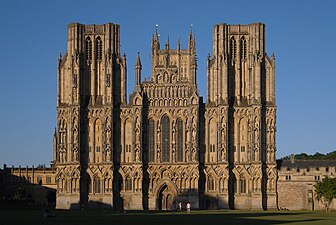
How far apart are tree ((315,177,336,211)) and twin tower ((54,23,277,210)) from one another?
6.12 metres

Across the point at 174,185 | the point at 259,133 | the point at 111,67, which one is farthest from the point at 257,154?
the point at 111,67

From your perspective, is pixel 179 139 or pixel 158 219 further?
pixel 179 139

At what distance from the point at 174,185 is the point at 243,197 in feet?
32.5

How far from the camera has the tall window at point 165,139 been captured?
414 ft

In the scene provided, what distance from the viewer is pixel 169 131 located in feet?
414

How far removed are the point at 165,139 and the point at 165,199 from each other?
8.94 m

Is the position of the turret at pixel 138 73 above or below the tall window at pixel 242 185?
above

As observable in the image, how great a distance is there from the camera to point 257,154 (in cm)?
12306

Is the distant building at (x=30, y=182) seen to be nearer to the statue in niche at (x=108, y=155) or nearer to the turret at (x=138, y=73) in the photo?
the statue in niche at (x=108, y=155)

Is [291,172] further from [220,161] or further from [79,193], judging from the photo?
[79,193]

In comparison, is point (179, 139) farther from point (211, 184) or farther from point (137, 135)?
Result: point (211, 184)

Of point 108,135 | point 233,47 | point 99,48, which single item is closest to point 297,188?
point 233,47

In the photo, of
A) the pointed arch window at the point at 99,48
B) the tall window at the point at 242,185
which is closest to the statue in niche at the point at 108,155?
the pointed arch window at the point at 99,48

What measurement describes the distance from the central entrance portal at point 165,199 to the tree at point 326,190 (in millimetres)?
20676
